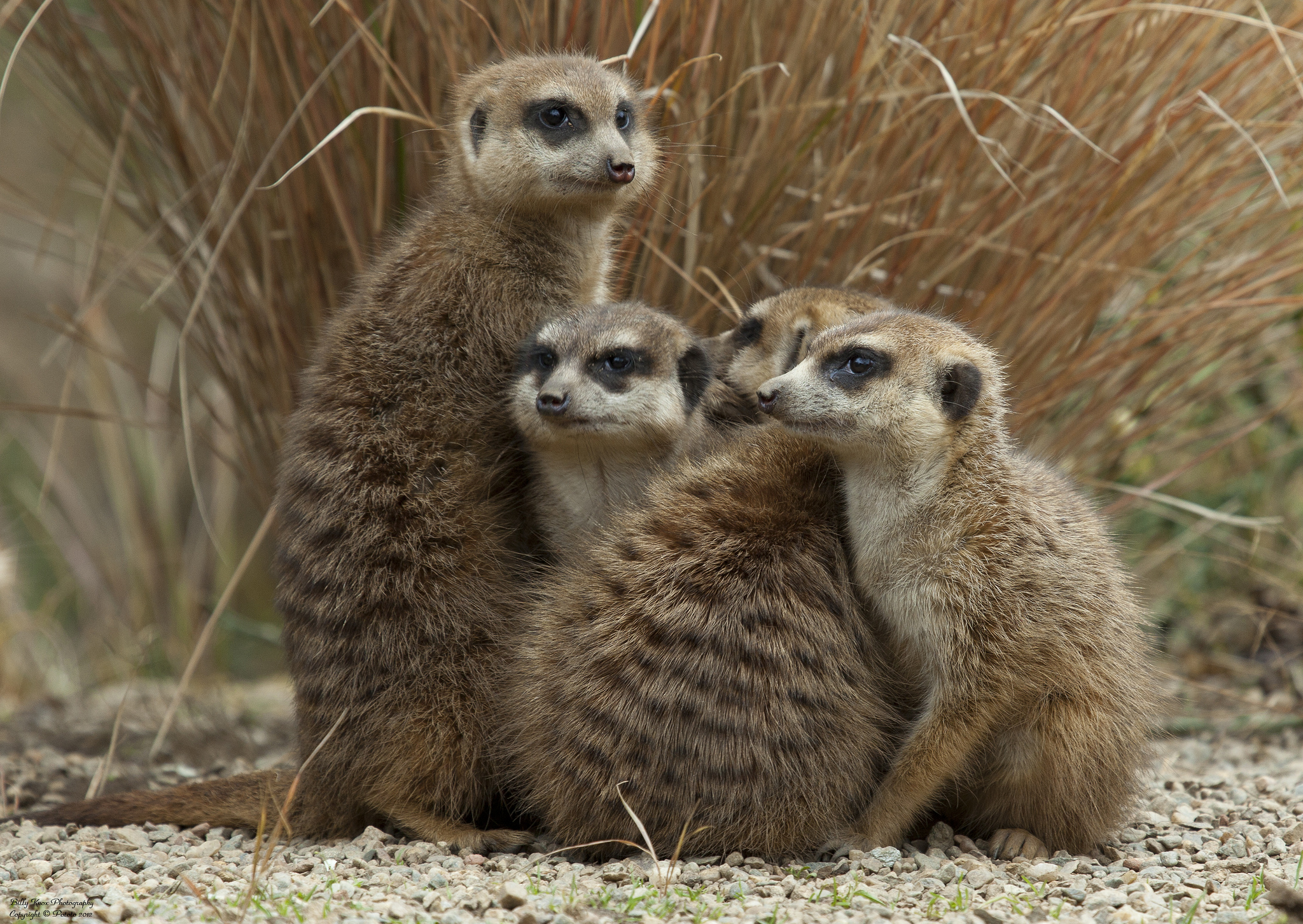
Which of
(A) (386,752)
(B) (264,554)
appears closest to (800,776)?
(A) (386,752)

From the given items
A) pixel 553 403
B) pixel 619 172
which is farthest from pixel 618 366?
pixel 619 172

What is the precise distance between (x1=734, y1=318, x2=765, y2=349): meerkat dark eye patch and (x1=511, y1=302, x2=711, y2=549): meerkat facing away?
14cm

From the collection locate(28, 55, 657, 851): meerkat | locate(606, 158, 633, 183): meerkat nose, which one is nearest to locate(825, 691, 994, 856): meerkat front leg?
locate(28, 55, 657, 851): meerkat

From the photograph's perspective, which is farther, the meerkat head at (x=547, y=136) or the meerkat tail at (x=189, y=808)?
the meerkat head at (x=547, y=136)

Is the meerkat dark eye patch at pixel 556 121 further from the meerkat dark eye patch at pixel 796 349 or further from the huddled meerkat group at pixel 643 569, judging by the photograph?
the meerkat dark eye patch at pixel 796 349

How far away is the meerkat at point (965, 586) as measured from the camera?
2646 millimetres

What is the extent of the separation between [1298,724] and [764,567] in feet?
8.37

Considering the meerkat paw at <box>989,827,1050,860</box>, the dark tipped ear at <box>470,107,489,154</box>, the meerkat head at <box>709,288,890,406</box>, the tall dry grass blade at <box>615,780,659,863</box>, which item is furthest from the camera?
the dark tipped ear at <box>470,107,489,154</box>

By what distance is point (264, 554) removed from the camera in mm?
6570

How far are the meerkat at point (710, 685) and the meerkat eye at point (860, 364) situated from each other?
319 millimetres

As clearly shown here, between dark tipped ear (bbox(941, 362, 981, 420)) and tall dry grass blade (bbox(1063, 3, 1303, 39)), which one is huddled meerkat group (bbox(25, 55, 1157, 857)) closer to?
dark tipped ear (bbox(941, 362, 981, 420))

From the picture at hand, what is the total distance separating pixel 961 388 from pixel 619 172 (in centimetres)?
110

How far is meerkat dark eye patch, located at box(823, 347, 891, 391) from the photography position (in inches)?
106

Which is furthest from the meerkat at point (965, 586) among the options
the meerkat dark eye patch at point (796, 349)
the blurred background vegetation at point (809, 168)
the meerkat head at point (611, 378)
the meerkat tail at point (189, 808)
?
the meerkat tail at point (189, 808)
